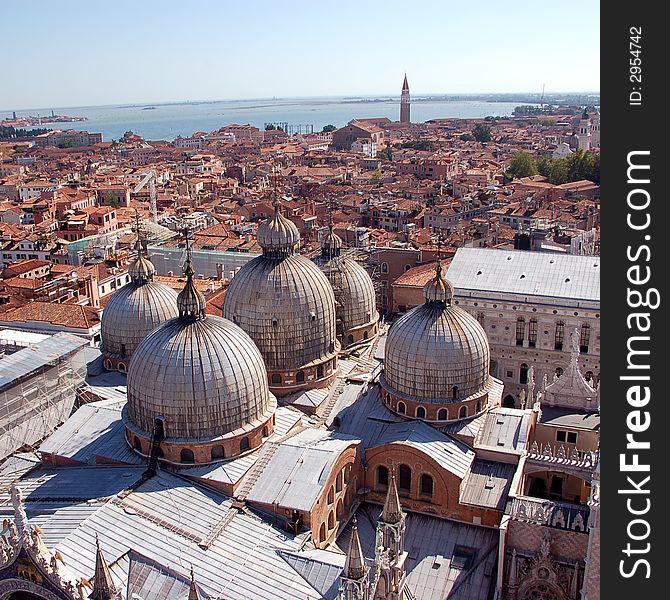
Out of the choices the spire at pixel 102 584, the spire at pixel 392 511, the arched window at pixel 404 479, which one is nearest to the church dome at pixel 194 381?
the arched window at pixel 404 479

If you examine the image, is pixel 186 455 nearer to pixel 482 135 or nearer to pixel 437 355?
pixel 437 355

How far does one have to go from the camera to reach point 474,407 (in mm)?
23312

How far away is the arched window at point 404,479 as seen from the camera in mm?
21891

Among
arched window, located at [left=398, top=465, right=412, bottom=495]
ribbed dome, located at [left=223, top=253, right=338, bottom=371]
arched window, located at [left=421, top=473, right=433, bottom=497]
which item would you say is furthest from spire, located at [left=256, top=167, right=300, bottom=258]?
arched window, located at [left=421, top=473, right=433, bottom=497]

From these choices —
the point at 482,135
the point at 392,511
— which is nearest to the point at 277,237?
the point at 392,511

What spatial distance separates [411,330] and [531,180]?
233ft

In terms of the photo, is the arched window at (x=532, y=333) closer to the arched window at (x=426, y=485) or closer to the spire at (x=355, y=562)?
the arched window at (x=426, y=485)

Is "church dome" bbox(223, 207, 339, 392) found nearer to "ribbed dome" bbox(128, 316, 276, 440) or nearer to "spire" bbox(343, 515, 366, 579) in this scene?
"ribbed dome" bbox(128, 316, 276, 440)

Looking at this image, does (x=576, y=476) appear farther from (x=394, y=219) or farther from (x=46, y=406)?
(x=394, y=219)

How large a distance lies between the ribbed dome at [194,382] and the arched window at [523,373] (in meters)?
14.8

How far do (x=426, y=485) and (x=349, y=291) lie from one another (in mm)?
9402

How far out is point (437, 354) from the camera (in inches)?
895

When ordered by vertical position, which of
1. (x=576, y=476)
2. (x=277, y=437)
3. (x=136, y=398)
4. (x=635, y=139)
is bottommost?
(x=576, y=476)

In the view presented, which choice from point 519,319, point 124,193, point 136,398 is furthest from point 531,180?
point 136,398
